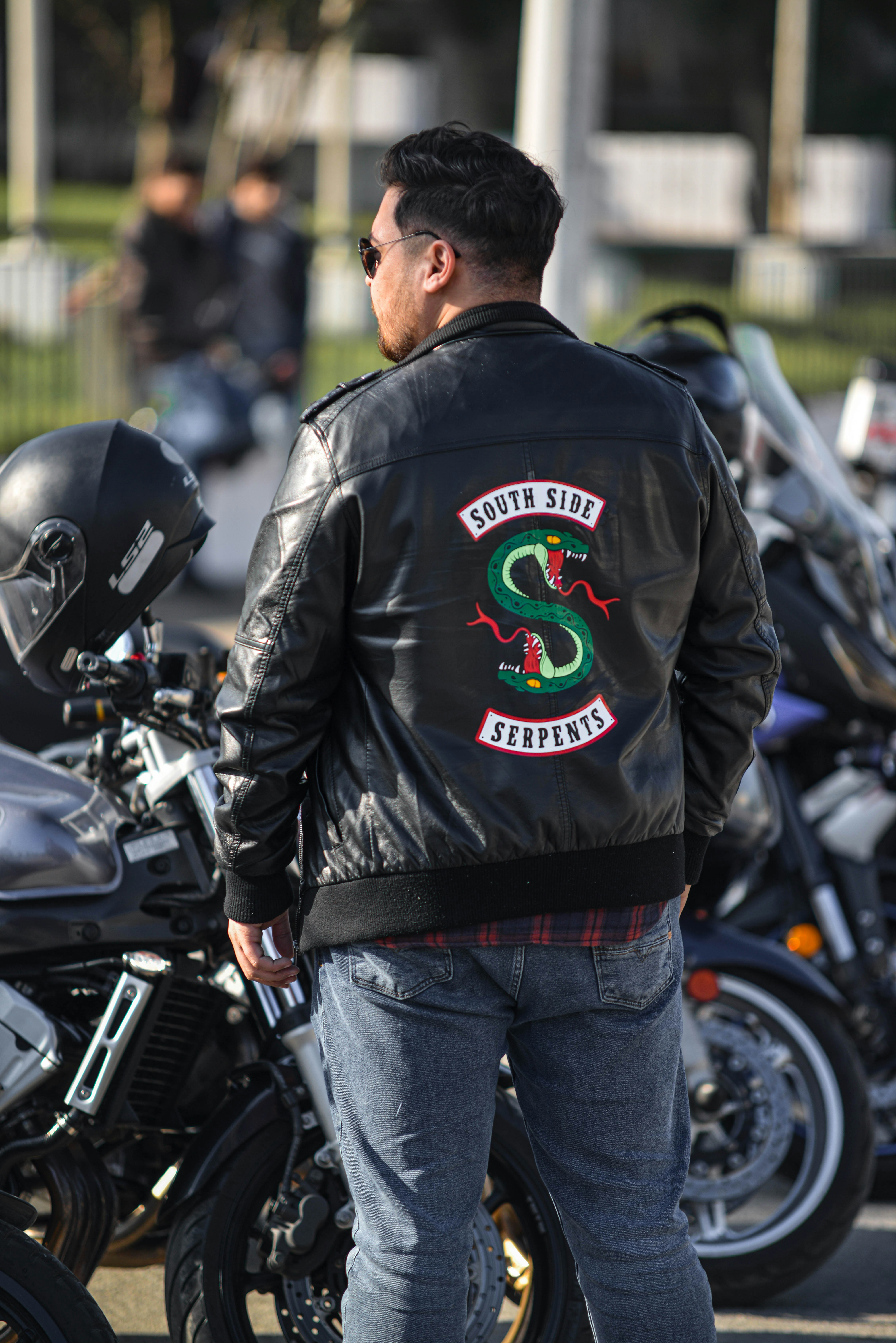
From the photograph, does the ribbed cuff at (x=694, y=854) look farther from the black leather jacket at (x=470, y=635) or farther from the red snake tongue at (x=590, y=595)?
the red snake tongue at (x=590, y=595)

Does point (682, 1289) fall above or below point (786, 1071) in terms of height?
above

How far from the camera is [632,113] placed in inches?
1432

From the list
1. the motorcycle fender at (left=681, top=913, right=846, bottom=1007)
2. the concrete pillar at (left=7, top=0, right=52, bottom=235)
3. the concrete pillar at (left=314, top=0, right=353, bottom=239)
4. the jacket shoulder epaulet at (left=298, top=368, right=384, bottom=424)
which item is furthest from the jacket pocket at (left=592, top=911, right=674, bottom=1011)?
the concrete pillar at (left=314, top=0, right=353, bottom=239)

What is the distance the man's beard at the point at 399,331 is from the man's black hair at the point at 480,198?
0.32 feet

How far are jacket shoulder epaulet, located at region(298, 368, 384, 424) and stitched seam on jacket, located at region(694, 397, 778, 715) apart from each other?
41 centimetres

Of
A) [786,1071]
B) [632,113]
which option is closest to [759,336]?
[786,1071]

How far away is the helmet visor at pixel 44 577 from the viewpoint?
2.40 m

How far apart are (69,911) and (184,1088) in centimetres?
37

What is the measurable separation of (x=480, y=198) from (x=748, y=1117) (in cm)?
204

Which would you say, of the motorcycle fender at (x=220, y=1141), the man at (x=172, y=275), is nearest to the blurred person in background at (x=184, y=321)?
the man at (x=172, y=275)

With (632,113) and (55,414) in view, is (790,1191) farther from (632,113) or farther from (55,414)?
(632,113)

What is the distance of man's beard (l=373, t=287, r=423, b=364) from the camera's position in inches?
79.0

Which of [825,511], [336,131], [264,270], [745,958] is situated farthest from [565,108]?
[336,131]

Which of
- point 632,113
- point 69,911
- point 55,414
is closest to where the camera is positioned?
point 69,911
